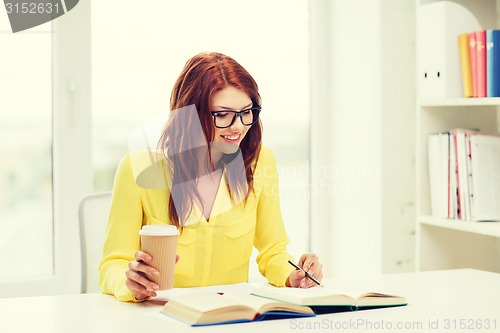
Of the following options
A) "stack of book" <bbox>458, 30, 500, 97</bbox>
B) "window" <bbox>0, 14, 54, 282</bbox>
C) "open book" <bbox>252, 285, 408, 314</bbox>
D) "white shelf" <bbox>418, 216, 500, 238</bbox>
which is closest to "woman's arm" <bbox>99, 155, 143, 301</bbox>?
"open book" <bbox>252, 285, 408, 314</bbox>

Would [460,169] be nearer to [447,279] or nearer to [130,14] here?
[447,279]

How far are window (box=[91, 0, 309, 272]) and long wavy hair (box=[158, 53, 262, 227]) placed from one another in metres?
0.92

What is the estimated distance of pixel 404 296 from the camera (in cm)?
172

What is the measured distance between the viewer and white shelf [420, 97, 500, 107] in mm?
2451

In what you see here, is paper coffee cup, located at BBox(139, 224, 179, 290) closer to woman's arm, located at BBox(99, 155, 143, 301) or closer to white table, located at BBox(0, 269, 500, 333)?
white table, located at BBox(0, 269, 500, 333)

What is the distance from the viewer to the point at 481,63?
2516 millimetres

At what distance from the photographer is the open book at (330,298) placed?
5.03ft

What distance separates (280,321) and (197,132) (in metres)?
0.63

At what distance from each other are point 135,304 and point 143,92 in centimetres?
147

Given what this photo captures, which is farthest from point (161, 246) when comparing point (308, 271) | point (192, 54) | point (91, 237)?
point (192, 54)

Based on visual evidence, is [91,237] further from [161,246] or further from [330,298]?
[330,298]

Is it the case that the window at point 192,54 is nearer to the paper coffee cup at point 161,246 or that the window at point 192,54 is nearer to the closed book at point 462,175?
the closed book at point 462,175

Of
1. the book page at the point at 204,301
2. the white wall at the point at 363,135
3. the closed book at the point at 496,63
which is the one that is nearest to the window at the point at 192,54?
the white wall at the point at 363,135

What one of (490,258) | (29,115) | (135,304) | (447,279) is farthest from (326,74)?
(135,304)
